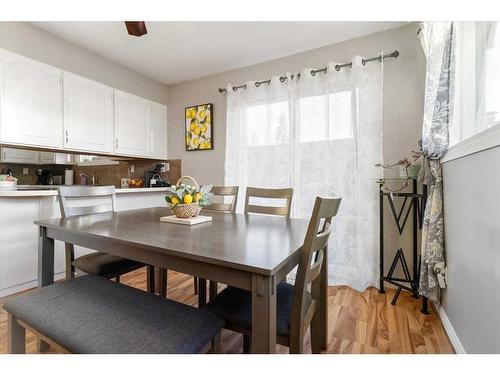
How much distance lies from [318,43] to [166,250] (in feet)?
8.56

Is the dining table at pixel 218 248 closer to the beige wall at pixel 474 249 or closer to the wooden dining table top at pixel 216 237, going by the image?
the wooden dining table top at pixel 216 237

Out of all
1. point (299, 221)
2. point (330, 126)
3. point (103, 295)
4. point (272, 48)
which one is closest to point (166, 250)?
point (103, 295)

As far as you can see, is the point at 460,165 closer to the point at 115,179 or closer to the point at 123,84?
the point at 123,84

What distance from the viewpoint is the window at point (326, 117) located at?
2377mm

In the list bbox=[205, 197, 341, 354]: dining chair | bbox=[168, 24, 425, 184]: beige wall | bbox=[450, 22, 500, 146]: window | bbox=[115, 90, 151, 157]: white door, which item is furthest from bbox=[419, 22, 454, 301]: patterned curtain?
bbox=[115, 90, 151, 157]: white door

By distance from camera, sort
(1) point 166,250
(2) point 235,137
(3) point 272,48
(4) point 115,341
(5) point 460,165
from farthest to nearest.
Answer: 1. (2) point 235,137
2. (3) point 272,48
3. (5) point 460,165
4. (1) point 166,250
5. (4) point 115,341

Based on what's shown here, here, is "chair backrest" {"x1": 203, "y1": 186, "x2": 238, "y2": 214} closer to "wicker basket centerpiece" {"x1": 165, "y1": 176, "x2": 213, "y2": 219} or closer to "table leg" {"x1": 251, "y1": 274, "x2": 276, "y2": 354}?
"wicker basket centerpiece" {"x1": 165, "y1": 176, "x2": 213, "y2": 219}

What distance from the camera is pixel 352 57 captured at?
8.01 ft

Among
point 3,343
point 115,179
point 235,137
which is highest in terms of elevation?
point 235,137

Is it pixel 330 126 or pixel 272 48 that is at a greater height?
pixel 272 48

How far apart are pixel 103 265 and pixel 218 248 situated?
3.47 feet

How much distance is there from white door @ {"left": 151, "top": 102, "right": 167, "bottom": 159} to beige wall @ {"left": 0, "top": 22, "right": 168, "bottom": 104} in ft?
0.58

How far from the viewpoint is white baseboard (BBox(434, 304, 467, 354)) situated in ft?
4.48

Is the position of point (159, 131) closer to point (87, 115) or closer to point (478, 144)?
point (87, 115)
